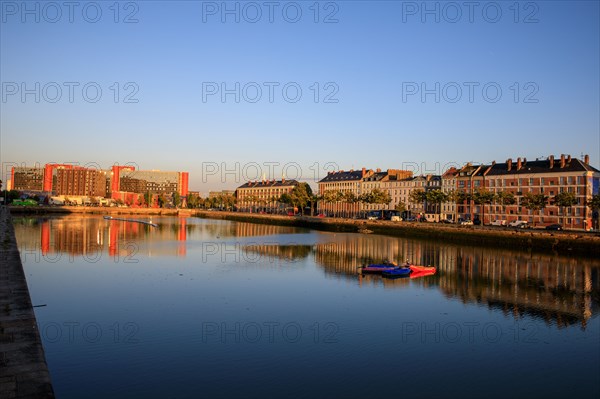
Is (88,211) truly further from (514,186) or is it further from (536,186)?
(536,186)

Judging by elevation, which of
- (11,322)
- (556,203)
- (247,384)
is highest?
(556,203)

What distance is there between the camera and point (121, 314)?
95.7 feet

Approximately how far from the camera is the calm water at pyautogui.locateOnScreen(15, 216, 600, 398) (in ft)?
63.8

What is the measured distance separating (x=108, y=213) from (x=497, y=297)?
172 meters

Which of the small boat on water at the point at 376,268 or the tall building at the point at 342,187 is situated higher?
the tall building at the point at 342,187

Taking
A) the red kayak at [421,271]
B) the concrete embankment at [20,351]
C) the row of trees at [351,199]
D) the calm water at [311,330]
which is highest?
the row of trees at [351,199]

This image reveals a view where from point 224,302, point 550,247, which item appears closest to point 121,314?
point 224,302

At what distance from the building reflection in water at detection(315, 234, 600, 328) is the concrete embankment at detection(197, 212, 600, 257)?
188 inches

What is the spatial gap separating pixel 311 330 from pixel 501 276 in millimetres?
26443

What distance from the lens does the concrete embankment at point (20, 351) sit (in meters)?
13.4

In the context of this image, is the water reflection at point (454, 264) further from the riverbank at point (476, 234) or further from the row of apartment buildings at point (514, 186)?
the row of apartment buildings at point (514, 186)

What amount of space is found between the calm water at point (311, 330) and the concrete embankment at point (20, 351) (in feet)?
6.79

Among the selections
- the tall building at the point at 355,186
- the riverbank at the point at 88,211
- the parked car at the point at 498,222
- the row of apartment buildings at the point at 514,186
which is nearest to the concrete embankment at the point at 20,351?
the row of apartment buildings at the point at 514,186

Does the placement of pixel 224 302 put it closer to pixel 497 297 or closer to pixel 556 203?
pixel 497 297
